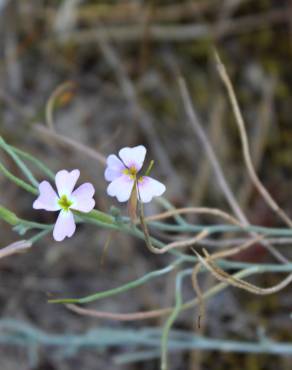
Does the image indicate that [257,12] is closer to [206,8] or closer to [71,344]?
[206,8]

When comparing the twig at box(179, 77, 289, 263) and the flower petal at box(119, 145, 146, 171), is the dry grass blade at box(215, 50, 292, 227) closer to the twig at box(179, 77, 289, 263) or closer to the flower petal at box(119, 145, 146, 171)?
the twig at box(179, 77, 289, 263)

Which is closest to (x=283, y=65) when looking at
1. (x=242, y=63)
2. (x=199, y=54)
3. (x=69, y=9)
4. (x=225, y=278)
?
(x=242, y=63)

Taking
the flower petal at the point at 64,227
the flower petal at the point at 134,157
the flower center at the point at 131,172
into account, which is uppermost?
the flower petal at the point at 134,157

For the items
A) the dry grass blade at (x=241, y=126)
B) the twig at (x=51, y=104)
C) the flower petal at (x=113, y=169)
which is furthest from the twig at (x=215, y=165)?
the flower petal at (x=113, y=169)

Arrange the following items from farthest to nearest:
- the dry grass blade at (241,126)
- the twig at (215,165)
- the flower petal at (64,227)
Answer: the twig at (215,165)
the dry grass blade at (241,126)
the flower petal at (64,227)

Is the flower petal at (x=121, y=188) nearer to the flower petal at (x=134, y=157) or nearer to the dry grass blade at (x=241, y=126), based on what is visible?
the flower petal at (x=134, y=157)

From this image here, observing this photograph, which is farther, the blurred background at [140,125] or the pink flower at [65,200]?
the blurred background at [140,125]

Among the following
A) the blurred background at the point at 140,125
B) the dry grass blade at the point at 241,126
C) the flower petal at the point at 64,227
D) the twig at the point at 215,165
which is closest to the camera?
the flower petal at the point at 64,227
